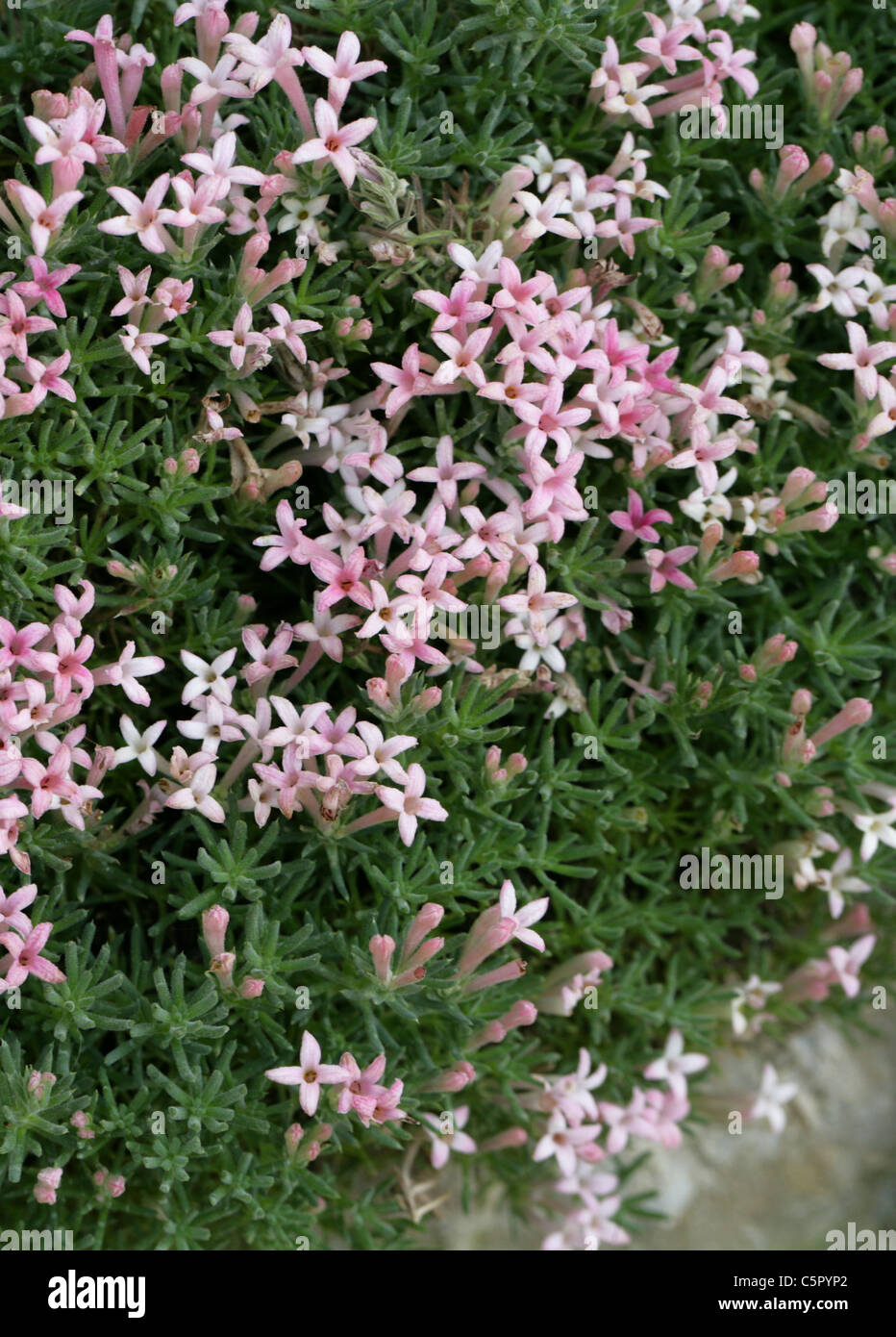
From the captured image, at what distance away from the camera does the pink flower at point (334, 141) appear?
9.72 feet

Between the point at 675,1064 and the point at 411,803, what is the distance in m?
1.46

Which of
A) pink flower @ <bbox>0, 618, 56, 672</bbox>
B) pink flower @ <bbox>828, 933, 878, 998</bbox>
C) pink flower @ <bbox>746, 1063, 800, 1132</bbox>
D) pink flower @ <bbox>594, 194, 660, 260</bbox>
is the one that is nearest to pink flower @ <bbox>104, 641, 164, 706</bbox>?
pink flower @ <bbox>0, 618, 56, 672</bbox>

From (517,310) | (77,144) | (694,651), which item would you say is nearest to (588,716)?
(694,651)

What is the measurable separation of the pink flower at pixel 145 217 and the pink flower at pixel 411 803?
1.44m

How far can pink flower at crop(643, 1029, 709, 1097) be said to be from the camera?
381 centimetres

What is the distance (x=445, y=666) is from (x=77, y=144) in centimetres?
153

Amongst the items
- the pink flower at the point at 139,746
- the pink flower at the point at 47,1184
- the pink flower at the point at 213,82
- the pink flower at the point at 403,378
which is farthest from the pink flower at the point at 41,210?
the pink flower at the point at 47,1184

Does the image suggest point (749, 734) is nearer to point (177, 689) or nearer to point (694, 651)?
point (694, 651)

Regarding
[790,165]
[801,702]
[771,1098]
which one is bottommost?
[771,1098]

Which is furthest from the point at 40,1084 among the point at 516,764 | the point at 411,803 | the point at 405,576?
the point at 405,576

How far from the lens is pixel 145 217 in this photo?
9.85 ft

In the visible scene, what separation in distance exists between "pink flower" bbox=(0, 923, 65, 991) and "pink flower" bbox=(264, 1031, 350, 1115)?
1.92ft

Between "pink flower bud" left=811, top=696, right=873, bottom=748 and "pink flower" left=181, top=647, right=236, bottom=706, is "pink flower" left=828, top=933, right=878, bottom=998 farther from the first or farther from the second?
"pink flower" left=181, top=647, right=236, bottom=706

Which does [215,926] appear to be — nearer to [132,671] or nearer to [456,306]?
[132,671]
